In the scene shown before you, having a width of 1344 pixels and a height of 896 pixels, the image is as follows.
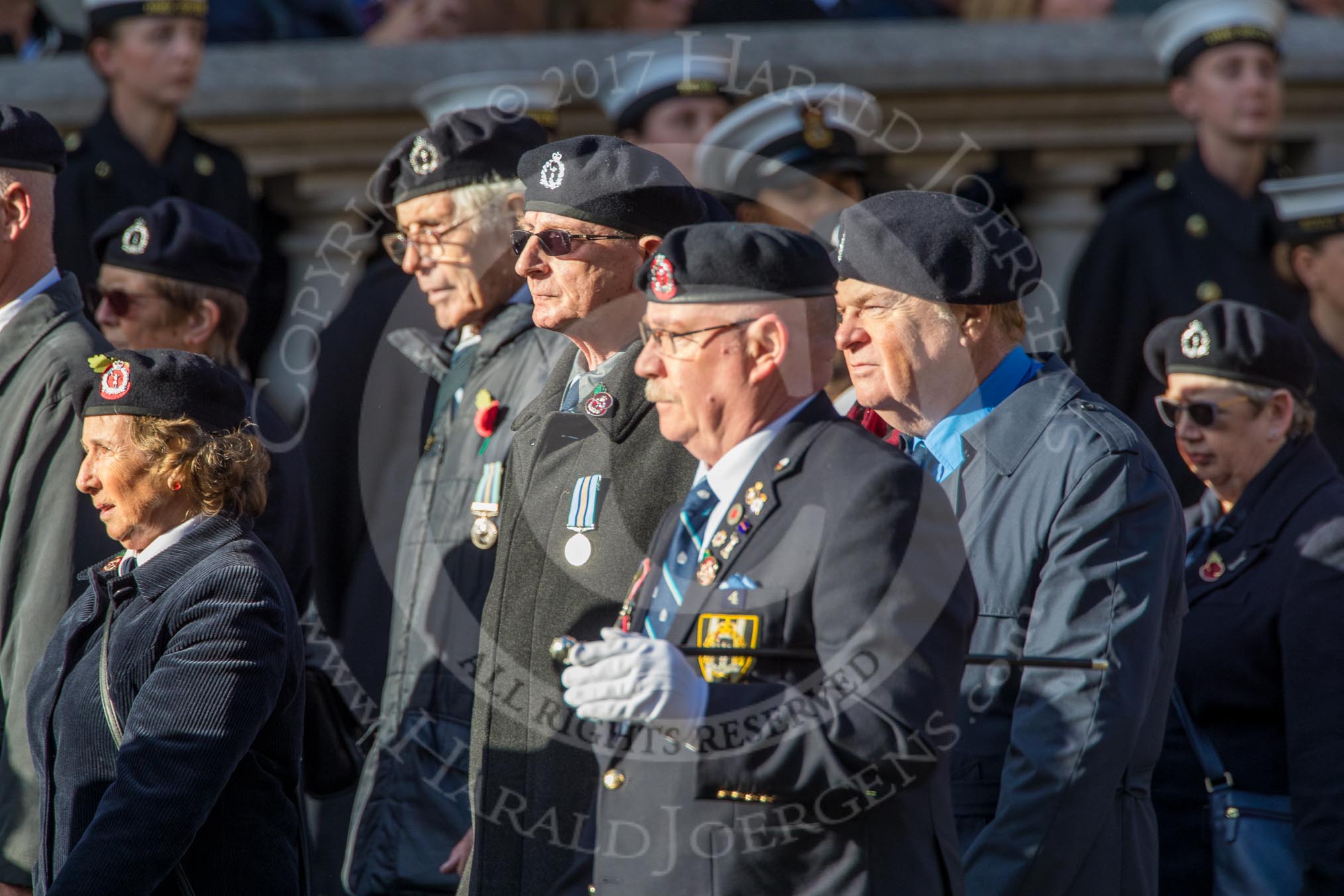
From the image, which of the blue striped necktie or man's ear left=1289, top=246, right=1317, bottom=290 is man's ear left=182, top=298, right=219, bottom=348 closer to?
the blue striped necktie

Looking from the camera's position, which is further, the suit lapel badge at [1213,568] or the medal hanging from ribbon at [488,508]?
the suit lapel badge at [1213,568]

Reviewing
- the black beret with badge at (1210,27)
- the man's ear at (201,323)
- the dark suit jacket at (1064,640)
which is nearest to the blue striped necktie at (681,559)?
the dark suit jacket at (1064,640)

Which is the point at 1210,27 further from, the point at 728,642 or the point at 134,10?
the point at 728,642

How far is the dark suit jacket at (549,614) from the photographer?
3.74 m

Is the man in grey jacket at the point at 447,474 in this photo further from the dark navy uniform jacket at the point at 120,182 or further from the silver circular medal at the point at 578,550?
the dark navy uniform jacket at the point at 120,182

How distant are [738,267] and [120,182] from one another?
4154 mm

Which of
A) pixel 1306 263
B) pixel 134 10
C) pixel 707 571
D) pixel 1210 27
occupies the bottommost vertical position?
pixel 707 571

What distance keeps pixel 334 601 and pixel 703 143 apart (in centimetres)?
214

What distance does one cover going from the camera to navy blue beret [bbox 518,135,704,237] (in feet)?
13.2

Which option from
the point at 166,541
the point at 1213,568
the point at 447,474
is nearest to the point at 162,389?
the point at 166,541

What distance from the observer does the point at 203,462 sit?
380 cm

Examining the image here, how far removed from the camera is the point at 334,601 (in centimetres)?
575

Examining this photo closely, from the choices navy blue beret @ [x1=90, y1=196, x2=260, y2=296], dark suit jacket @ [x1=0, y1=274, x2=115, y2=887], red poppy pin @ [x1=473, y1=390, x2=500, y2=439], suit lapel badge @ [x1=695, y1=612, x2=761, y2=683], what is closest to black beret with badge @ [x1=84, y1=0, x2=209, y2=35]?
navy blue beret @ [x1=90, y1=196, x2=260, y2=296]

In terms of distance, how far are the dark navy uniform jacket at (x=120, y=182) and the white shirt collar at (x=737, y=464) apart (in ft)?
12.7
